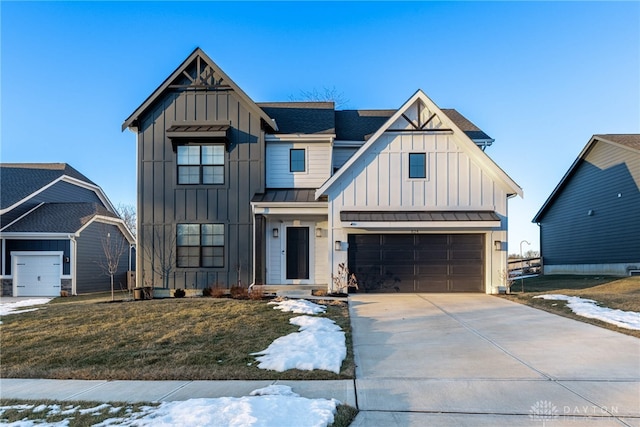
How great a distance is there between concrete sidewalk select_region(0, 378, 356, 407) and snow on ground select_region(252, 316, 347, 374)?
22.7 inches

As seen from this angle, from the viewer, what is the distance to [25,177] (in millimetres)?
21234

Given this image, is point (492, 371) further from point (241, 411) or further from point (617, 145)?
point (617, 145)

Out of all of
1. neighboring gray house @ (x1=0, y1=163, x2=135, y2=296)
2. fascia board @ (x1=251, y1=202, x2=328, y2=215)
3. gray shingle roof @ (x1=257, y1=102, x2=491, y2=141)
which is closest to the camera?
fascia board @ (x1=251, y1=202, x2=328, y2=215)

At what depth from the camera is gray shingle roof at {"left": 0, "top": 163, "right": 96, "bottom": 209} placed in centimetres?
1919

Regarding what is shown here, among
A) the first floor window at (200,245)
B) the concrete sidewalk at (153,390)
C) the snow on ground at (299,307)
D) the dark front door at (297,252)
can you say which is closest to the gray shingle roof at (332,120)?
the dark front door at (297,252)

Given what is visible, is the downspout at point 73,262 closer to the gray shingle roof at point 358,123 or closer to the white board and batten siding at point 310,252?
the white board and batten siding at point 310,252

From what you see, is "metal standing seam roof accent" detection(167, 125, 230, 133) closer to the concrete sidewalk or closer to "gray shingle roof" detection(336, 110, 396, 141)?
"gray shingle roof" detection(336, 110, 396, 141)

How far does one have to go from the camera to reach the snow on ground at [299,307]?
398 inches

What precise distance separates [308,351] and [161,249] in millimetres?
9951

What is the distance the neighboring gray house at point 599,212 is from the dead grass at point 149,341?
14769mm

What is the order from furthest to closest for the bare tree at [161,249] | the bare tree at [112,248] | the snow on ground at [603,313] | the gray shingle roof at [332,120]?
the bare tree at [112,248]
the gray shingle roof at [332,120]
the bare tree at [161,249]
the snow on ground at [603,313]

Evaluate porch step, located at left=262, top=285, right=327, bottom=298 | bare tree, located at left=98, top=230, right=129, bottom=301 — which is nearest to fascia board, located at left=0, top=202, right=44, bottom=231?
bare tree, located at left=98, top=230, right=129, bottom=301

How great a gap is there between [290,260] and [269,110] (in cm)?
647

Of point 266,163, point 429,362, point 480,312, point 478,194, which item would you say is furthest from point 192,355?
point 478,194
